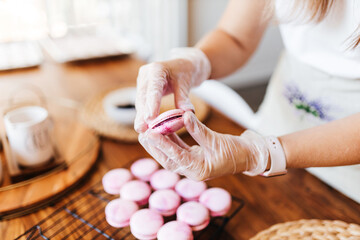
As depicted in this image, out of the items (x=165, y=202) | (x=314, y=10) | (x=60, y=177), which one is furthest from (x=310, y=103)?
(x=60, y=177)

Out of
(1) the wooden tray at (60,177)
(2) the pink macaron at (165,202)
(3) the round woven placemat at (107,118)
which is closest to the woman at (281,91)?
(2) the pink macaron at (165,202)

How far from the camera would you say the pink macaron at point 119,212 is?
2.37ft

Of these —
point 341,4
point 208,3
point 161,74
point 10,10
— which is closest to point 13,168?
point 161,74

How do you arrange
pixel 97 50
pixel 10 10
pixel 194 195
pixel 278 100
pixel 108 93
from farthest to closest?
pixel 10 10, pixel 97 50, pixel 108 93, pixel 278 100, pixel 194 195

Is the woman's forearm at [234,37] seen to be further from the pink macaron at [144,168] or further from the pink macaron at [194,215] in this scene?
the pink macaron at [194,215]

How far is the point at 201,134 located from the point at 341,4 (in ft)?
1.81

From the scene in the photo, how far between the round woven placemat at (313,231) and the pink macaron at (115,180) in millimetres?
373

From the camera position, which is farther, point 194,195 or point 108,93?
point 108,93

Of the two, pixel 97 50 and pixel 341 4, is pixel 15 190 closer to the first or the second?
pixel 341 4

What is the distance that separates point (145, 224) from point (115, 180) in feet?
0.62

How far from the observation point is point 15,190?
845 mm

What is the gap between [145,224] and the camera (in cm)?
69

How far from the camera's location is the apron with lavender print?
0.90m

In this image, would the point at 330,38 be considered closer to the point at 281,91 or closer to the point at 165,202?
the point at 281,91
